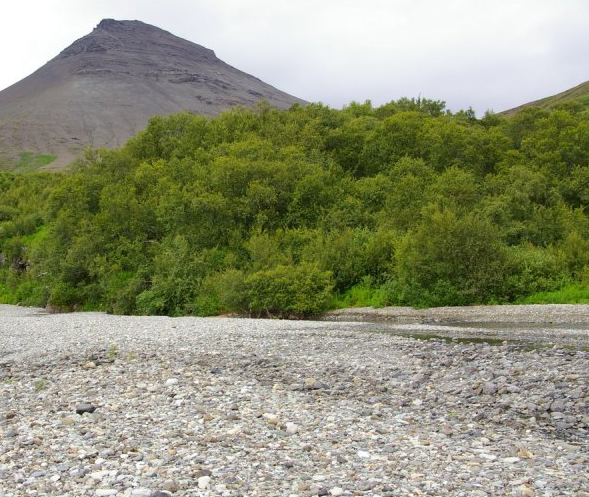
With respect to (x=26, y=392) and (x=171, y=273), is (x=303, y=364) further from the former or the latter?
(x=171, y=273)

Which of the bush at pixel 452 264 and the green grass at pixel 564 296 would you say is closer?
the green grass at pixel 564 296

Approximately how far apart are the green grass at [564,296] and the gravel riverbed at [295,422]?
23.5 metres

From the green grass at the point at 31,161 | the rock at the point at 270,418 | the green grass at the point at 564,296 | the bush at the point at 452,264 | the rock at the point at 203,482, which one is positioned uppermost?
the green grass at the point at 31,161

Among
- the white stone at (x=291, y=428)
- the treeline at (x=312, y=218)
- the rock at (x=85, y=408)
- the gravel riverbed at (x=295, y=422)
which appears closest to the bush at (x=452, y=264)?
the treeline at (x=312, y=218)

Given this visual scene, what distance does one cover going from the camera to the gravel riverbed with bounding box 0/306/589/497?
8469 mm

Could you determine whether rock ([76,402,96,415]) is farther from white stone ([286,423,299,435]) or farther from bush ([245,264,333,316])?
bush ([245,264,333,316])

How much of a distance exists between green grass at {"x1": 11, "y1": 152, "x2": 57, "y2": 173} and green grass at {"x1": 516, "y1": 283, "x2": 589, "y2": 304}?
164m

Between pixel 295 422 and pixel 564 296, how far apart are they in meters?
37.2

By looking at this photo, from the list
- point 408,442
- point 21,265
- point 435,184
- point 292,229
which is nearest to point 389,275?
point 292,229

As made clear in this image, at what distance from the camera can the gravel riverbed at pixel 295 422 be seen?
333 inches

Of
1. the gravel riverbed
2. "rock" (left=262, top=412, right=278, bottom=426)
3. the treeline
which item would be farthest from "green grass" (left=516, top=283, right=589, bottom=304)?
"rock" (left=262, top=412, right=278, bottom=426)

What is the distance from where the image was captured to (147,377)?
1572 centimetres

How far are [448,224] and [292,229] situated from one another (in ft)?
61.9

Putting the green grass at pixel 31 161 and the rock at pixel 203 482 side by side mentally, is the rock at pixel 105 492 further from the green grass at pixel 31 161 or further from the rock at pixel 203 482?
the green grass at pixel 31 161
